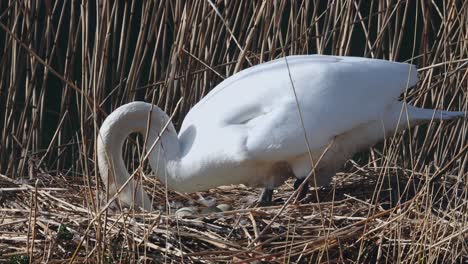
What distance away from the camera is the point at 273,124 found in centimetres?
480

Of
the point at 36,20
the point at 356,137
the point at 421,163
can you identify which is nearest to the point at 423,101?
the point at 421,163

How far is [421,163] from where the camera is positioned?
18.6ft

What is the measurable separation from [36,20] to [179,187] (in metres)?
1.20

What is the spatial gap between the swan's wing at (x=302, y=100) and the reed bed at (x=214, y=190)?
0.18 meters

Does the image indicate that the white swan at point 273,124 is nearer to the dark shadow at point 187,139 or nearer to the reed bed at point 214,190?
the dark shadow at point 187,139

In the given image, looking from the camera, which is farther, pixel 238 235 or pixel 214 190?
pixel 214 190

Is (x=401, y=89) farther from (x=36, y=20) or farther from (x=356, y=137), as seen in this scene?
(x=36, y=20)

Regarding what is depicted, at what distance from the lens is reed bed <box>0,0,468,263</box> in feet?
13.1

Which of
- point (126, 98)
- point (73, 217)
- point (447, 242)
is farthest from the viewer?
point (126, 98)

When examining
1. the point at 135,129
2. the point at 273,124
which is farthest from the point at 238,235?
the point at 135,129

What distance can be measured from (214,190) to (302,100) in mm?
940

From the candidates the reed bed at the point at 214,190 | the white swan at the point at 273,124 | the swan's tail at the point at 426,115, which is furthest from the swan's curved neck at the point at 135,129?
the swan's tail at the point at 426,115

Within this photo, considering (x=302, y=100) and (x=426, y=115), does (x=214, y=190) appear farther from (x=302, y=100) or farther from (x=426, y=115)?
(x=426, y=115)

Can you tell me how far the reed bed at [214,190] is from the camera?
4.00 m
